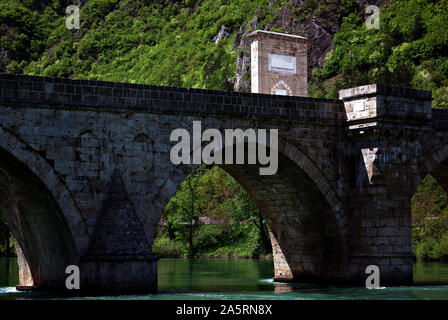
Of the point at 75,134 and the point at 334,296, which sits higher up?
the point at 75,134

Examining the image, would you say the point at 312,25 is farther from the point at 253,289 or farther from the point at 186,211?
the point at 253,289

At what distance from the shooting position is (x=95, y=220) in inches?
830

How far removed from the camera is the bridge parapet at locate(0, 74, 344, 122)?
20.4m

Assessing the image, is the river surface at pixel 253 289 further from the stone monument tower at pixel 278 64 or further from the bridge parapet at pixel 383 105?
the stone monument tower at pixel 278 64

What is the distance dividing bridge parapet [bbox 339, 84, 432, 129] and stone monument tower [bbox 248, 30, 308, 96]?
4974 millimetres

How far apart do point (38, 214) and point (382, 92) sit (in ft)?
32.7

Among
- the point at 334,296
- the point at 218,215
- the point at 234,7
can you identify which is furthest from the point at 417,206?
the point at 234,7

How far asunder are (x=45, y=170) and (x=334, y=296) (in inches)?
308

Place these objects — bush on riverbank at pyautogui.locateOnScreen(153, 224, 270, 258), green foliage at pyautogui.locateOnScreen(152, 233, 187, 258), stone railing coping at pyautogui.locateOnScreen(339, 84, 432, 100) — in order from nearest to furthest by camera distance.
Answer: stone railing coping at pyautogui.locateOnScreen(339, 84, 432, 100)
bush on riverbank at pyautogui.locateOnScreen(153, 224, 270, 258)
green foliage at pyautogui.locateOnScreen(152, 233, 187, 258)

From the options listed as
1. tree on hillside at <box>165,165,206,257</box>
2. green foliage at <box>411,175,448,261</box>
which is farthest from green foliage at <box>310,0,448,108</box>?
tree on hillside at <box>165,165,206,257</box>

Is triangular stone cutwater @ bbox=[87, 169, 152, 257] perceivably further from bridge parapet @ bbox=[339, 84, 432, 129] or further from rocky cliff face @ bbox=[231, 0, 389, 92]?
rocky cliff face @ bbox=[231, 0, 389, 92]

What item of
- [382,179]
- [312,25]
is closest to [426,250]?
[382,179]

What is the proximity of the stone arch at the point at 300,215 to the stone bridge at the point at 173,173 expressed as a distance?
0.04 metres
